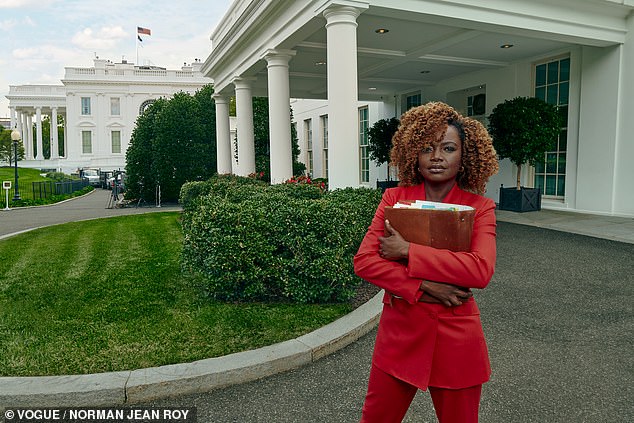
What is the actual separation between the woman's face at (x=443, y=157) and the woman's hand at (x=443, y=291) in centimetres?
43

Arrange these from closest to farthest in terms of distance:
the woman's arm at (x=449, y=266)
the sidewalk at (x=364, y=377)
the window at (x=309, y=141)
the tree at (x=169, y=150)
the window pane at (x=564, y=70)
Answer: the woman's arm at (x=449, y=266)
the sidewalk at (x=364, y=377)
the window pane at (x=564, y=70)
the tree at (x=169, y=150)
the window at (x=309, y=141)

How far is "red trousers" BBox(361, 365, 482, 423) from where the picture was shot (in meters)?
1.84

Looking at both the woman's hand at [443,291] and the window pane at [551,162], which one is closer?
the woman's hand at [443,291]

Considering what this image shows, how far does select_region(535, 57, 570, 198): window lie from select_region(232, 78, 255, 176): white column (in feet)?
27.0

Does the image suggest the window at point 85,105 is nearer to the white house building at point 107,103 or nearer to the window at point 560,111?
the white house building at point 107,103

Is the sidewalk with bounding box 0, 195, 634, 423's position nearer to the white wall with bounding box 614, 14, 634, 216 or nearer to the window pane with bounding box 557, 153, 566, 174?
the white wall with bounding box 614, 14, 634, 216

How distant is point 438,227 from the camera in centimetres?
177

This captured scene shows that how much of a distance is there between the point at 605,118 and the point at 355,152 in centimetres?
660

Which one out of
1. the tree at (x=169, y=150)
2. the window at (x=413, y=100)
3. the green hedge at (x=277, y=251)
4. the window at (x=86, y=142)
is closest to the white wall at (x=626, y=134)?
the window at (x=413, y=100)

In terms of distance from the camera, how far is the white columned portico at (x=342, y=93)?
25.7 feet

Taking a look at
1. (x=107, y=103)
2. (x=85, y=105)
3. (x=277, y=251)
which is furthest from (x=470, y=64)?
(x=85, y=105)

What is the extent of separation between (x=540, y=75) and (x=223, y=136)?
10582 millimetres

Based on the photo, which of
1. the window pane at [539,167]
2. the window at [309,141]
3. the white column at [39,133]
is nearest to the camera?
the window pane at [539,167]

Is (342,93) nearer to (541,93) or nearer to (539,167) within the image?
(541,93)
